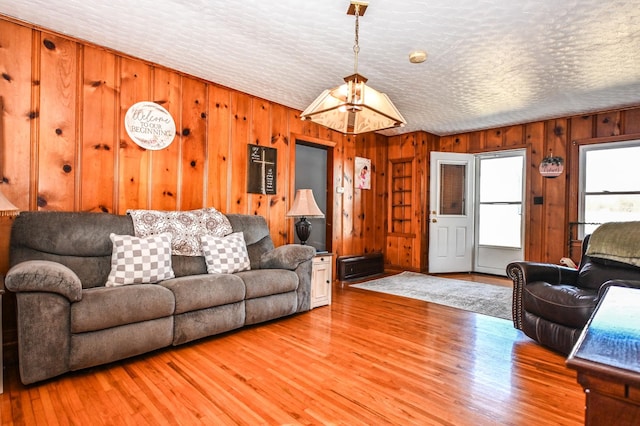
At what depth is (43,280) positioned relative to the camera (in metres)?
1.84

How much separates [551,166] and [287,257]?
13.3 ft

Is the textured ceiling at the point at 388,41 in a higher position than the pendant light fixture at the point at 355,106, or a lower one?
higher

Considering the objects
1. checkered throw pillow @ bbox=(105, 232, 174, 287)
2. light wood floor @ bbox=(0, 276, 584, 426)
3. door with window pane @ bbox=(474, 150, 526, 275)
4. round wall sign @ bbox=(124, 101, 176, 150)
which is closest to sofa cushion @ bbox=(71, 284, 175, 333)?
checkered throw pillow @ bbox=(105, 232, 174, 287)

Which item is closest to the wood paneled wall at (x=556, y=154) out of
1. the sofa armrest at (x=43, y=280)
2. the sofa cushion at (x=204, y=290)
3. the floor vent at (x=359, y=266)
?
the floor vent at (x=359, y=266)

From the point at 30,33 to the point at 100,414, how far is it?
276 centimetres

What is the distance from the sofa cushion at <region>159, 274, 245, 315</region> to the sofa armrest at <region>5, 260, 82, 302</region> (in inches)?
22.8

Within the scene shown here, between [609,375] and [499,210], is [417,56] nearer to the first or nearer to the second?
[609,375]

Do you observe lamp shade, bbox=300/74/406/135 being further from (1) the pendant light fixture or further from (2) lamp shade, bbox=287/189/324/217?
(2) lamp shade, bbox=287/189/324/217

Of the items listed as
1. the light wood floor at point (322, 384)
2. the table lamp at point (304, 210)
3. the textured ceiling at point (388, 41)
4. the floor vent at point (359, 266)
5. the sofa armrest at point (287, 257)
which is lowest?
the light wood floor at point (322, 384)

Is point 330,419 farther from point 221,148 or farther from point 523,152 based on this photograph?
point 523,152

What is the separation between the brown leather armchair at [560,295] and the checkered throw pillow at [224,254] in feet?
7.70

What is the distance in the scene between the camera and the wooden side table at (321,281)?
3.53 meters

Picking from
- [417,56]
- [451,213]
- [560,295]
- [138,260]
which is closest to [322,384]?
[138,260]

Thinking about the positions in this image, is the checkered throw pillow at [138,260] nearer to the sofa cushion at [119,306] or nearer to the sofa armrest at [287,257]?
the sofa cushion at [119,306]
